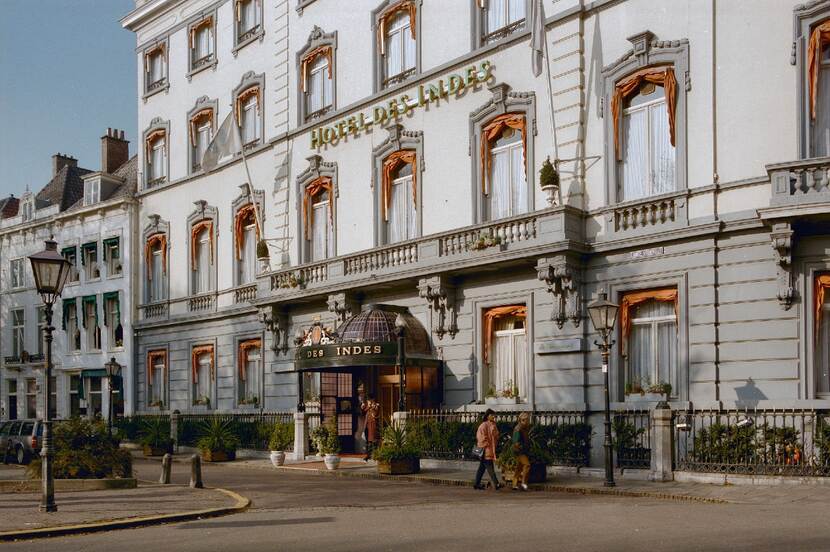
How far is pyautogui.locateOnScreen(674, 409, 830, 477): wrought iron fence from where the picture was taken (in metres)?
18.4

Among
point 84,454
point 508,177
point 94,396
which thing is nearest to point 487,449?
point 84,454

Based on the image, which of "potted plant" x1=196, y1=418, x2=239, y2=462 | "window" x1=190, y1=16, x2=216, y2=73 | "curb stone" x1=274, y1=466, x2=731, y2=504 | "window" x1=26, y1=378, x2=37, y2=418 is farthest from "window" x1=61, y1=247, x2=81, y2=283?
"curb stone" x1=274, y1=466, x2=731, y2=504

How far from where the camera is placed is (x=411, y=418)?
25.0 metres

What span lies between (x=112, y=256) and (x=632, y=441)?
1087 inches

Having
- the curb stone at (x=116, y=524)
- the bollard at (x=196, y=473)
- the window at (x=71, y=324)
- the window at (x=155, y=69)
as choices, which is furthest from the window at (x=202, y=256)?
the curb stone at (x=116, y=524)

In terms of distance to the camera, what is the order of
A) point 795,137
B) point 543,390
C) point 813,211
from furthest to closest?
point 543,390 < point 795,137 < point 813,211

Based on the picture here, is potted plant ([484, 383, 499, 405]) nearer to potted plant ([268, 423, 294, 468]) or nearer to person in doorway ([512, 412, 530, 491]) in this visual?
person in doorway ([512, 412, 530, 491])

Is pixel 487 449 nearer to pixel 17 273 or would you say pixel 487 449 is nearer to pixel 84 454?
pixel 84 454

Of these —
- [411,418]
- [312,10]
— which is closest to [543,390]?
[411,418]

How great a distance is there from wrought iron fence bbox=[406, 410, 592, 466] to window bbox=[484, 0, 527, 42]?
382 inches

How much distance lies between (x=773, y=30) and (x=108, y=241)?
97.6ft

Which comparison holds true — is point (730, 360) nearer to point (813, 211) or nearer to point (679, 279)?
point (679, 279)

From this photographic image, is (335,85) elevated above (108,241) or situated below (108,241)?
above

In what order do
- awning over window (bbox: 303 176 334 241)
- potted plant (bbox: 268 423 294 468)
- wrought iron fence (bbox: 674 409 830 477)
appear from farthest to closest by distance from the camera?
awning over window (bbox: 303 176 334 241)
potted plant (bbox: 268 423 294 468)
wrought iron fence (bbox: 674 409 830 477)
